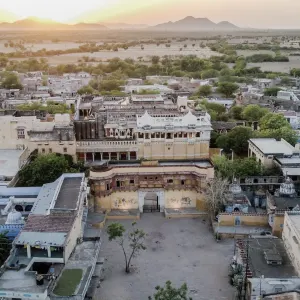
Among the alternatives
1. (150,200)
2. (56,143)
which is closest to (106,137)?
(56,143)

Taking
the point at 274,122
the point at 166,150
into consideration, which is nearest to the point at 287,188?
the point at 166,150

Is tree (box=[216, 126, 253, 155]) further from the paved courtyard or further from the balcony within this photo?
the paved courtyard

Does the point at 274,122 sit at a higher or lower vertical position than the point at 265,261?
higher

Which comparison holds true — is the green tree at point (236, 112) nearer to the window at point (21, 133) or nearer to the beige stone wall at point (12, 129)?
the beige stone wall at point (12, 129)

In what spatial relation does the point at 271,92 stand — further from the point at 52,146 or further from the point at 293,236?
the point at 293,236

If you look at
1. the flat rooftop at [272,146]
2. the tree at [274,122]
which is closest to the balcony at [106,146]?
the flat rooftop at [272,146]
